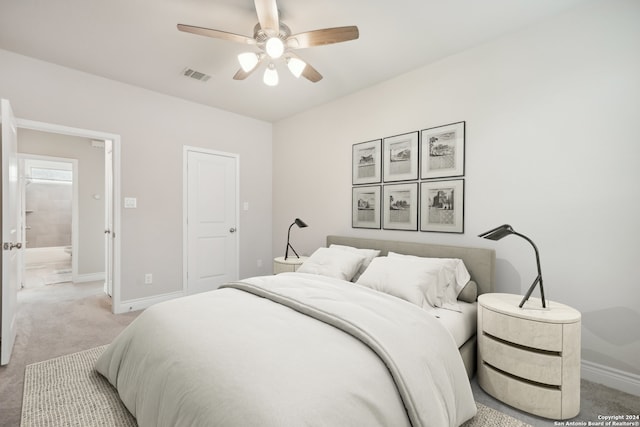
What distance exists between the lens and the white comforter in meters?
1.10

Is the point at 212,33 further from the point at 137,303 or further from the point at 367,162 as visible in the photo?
the point at 137,303

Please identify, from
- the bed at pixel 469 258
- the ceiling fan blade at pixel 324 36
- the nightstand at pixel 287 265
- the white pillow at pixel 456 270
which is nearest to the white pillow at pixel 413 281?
the white pillow at pixel 456 270

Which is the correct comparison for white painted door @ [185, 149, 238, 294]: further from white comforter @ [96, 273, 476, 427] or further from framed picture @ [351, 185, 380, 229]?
white comforter @ [96, 273, 476, 427]

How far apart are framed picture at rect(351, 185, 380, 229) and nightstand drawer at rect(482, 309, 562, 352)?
1663 millimetres

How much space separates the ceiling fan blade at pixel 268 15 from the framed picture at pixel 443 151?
5.64 feet

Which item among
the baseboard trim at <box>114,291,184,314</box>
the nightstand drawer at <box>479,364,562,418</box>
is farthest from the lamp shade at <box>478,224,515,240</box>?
the baseboard trim at <box>114,291,184,314</box>

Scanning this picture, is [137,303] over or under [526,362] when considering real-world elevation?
under

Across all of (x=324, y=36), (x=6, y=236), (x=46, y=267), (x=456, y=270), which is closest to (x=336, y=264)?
(x=456, y=270)

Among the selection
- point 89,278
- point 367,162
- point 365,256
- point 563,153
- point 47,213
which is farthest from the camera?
point 47,213

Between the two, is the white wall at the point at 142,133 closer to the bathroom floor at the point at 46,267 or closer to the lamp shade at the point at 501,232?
the bathroom floor at the point at 46,267

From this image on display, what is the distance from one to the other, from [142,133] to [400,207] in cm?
318

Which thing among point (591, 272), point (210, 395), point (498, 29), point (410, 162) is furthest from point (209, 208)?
point (591, 272)

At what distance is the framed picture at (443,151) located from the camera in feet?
9.11

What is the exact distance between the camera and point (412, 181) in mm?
3117
